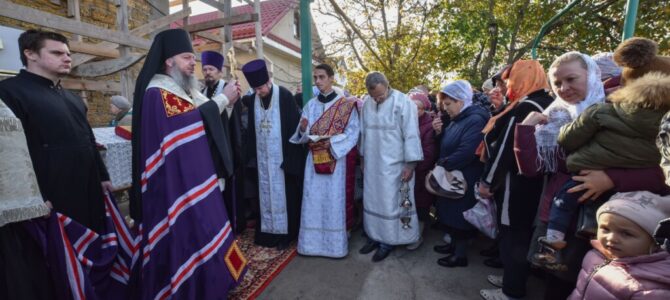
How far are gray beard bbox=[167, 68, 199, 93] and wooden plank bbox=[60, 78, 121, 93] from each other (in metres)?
4.74

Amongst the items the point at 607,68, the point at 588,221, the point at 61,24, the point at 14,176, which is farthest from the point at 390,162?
the point at 61,24

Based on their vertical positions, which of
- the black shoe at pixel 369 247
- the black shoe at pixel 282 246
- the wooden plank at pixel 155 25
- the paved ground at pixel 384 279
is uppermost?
the wooden plank at pixel 155 25

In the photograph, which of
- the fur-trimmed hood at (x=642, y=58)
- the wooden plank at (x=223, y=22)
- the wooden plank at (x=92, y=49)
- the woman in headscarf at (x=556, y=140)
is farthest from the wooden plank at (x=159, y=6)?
the fur-trimmed hood at (x=642, y=58)

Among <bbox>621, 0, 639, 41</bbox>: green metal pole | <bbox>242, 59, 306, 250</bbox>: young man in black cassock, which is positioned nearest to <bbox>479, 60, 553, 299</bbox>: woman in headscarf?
<bbox>621, 0, 639, 41</bbox>: green metal pole

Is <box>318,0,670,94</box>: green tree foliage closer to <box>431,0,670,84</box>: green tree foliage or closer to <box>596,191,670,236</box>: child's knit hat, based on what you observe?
<box>431,0,670,84</box>: green tree foliage

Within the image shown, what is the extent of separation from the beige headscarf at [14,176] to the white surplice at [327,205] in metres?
2.12

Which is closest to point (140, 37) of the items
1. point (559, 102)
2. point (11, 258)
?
point (11, 258)

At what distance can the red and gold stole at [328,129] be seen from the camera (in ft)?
11.0

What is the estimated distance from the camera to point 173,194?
7.56 feet

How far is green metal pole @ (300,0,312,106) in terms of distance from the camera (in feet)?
11.8

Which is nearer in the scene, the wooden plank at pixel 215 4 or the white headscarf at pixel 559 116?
the white headscarf at pixel 559 116

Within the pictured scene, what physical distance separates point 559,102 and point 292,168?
2401 millimetres

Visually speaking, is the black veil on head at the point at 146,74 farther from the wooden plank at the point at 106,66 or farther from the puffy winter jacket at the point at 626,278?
the wooden plank at the point at 106,66

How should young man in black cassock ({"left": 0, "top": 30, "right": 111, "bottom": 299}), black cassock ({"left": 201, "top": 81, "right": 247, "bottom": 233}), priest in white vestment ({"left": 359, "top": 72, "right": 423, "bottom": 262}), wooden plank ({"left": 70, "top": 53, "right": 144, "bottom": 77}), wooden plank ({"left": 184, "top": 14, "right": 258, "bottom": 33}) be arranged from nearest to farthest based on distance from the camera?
young man in black cassock ({"left": 0, "top": 30, "right": 111, "bottom": 299}) < black cassock ({"left": 201, "top": 81, "right": 247, "bottom": 233}) < priest in white vestment ({"left": 359, "top": 72, "right": 423, "bottom": 262}) < wooden plank ({"left": 70, "top": 53, "right": 144, "bottom": 77}) < wooden plank ({"left": 184, "top": 14, "right": 258, "bottom": 33})
